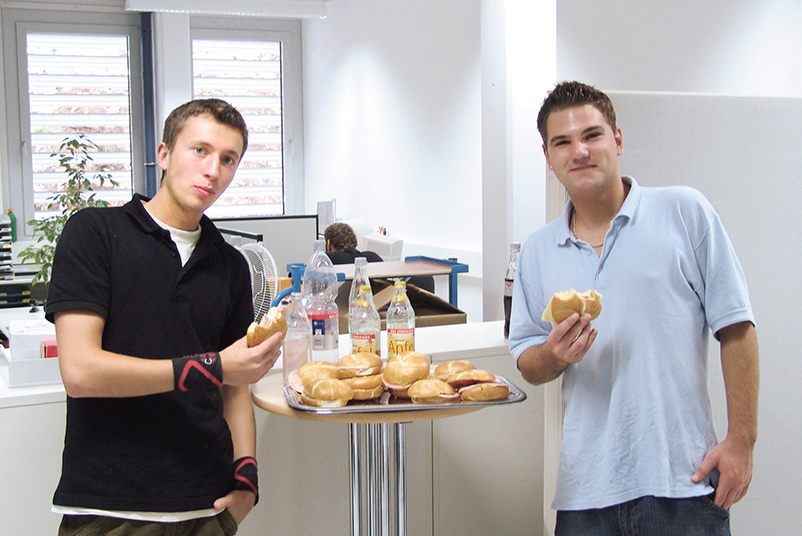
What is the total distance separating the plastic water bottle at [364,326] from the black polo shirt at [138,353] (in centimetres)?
53

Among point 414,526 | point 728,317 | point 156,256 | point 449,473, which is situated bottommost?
point 414,526

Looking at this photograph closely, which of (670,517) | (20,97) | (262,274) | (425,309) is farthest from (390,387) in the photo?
(20,97)

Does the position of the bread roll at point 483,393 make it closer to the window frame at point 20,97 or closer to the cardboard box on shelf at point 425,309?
the cardboard box on shelf at point 425,309

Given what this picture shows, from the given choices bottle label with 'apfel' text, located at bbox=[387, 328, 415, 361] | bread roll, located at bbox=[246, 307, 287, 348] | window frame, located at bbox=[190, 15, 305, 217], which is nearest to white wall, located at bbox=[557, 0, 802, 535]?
bottle label with 'apfel' text, located at bbox=[387, 328, 415, 361]

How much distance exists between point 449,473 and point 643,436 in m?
1.14

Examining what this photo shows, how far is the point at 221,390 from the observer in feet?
5.46

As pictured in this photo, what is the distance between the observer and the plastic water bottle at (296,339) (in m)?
2.03

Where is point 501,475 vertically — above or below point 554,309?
below

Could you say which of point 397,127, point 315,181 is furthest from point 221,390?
point 315,181

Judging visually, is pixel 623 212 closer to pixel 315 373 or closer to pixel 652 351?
pixel 652 351

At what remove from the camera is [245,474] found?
5.15ft

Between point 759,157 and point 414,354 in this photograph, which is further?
point 759,157

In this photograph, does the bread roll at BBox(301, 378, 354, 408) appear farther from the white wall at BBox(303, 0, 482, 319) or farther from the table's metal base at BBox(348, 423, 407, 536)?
the white wall at BBox(303, 0, 482, 319)

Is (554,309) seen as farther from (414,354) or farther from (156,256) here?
(156,256)
